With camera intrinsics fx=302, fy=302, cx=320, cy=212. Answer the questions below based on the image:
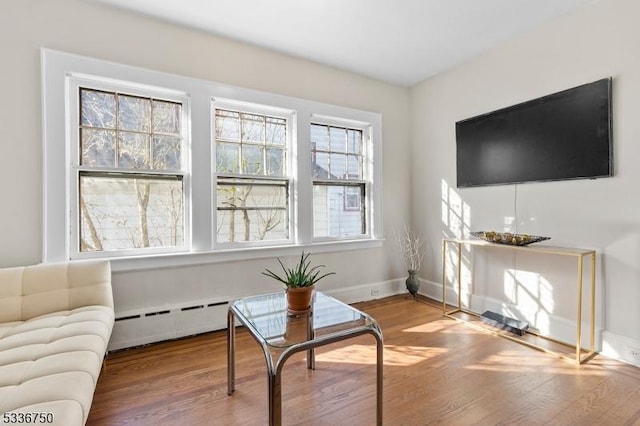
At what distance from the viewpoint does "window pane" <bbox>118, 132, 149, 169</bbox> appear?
245 cm

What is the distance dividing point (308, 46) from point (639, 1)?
2450 mm

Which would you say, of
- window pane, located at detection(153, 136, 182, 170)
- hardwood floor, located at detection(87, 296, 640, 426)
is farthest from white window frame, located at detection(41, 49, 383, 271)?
hardwood floor, located at detection(87, 296, 640, 426)

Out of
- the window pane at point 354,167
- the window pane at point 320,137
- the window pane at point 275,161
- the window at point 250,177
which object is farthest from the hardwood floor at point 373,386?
the window pane at point 320,137

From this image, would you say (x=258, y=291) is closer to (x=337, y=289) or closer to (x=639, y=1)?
(x=337, y=289)

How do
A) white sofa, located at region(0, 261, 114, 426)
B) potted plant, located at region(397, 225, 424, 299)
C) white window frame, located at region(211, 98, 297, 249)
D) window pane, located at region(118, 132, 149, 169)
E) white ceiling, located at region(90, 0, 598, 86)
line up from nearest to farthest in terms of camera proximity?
white sofa, located at region(0, 261, 114, 426) < white ceiling, located at region(90, 0, 598, 86) < window pane, located at region(118, 132, 149, 169) < white window frame, located at region(211, 98, 297, 249) < potted plant, located at region(397, 225, 424, 299)

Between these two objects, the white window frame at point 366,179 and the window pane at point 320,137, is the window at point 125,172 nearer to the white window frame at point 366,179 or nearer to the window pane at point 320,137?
the window pane at point 320,137

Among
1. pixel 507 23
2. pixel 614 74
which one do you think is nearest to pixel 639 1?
pixel 614 74

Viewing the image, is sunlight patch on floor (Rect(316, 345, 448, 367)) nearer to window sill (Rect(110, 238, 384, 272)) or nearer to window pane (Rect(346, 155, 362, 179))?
window sill (Rect(110, 238, 384, 272))

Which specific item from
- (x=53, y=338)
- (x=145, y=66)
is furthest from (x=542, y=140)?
(x=53, y=338)

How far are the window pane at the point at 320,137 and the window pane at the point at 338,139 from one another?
70mm

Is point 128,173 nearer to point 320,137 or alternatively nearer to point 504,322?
point 320,137

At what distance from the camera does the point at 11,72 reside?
6.76 feet

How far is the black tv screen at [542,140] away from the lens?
2242 millimetres

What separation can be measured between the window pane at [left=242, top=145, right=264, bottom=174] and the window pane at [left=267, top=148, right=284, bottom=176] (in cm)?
8
